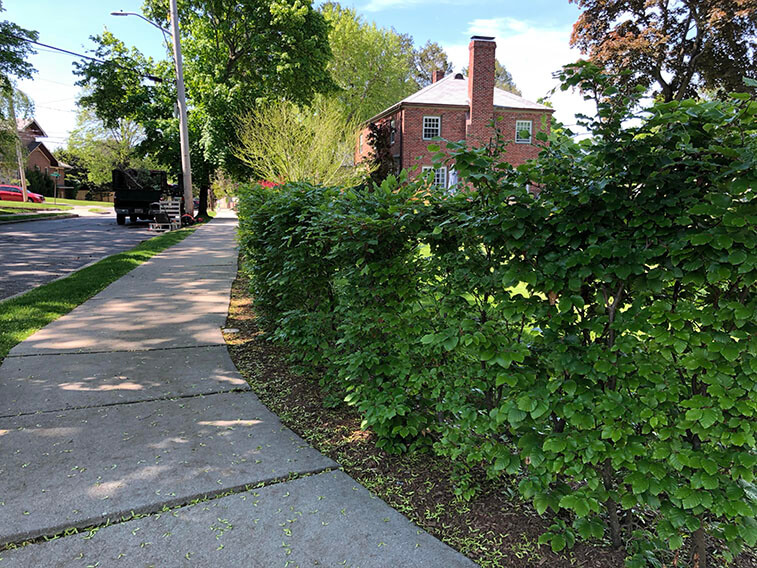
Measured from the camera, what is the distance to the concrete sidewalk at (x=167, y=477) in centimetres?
214

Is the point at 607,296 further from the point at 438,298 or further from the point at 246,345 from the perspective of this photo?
the point at 246,345

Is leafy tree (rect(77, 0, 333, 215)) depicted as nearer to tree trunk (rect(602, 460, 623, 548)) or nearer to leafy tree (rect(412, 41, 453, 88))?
tree trunk (rect(602, 460, 623, 548))

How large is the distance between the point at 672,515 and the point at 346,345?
2.12 meters

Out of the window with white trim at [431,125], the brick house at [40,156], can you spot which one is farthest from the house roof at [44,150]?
the window with white trim at [431,125]

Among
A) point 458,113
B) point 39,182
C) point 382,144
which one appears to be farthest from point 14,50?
point 39,182

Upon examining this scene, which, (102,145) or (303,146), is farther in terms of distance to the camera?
(102,145)

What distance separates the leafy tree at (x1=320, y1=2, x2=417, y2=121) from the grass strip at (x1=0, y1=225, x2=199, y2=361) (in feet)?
123

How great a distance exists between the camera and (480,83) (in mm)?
28875

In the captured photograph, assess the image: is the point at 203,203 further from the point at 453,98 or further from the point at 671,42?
the point at 671,42

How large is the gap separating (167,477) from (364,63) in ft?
158

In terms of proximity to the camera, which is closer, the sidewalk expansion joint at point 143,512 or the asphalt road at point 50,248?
the sidewalk expansion joint at point 143,512

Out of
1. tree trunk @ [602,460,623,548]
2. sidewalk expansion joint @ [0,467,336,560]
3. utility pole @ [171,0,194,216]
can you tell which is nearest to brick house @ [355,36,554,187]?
utility pole @ [171,0,194,216]

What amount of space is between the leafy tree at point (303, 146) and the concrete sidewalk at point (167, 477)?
41.1 ft

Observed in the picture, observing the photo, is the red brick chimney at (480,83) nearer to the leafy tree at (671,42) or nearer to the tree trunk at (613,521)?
the leafy tree at (671,42)
